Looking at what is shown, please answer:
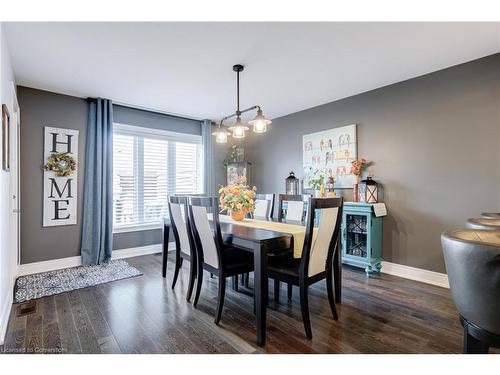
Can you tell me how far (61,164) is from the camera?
12.2ft

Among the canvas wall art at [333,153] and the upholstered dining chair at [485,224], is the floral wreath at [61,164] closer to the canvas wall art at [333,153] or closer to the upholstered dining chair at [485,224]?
the canvas wall art at [333,153]

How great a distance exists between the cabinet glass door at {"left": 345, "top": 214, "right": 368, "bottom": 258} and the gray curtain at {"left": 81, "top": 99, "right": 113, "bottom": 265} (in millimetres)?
3480

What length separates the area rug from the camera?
288 cm

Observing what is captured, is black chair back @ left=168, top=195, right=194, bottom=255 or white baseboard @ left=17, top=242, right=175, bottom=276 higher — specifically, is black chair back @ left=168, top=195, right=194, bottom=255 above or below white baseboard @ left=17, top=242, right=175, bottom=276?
above

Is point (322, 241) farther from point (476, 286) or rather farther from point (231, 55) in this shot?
point (231, 55)

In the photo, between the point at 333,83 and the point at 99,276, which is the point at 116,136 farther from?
the point at 333,83

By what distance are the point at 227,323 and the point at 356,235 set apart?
219cm

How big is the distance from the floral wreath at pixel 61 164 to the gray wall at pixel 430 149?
3964 mm

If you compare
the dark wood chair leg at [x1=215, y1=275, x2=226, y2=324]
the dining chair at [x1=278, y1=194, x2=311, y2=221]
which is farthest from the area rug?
the dining chair at [x1=278, y1=194, x2=311, y2=221]

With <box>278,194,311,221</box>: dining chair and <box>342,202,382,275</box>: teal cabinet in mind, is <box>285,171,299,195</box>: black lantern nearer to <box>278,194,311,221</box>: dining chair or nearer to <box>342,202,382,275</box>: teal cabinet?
<box>342,202,382,275</box>: teal cabinet

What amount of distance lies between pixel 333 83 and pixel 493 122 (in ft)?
5.67

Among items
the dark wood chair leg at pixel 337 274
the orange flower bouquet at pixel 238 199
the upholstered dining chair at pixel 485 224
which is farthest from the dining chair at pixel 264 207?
the upholstered dining chair at pixel 485 224

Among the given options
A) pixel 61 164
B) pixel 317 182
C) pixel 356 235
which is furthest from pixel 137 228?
pixel 356 235

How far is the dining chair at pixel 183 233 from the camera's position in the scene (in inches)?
106
